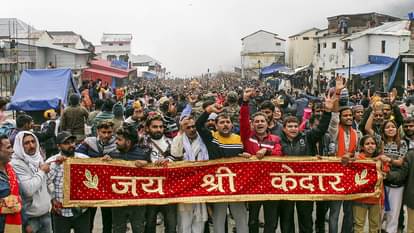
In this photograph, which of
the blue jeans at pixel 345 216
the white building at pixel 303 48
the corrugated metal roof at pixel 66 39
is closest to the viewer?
the blue jeans at pixel 345 216

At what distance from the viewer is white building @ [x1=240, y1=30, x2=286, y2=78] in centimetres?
8544

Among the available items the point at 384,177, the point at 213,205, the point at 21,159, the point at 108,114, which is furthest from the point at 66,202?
the point at 108,114

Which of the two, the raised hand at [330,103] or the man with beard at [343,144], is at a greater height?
the raised hand at [330,103]

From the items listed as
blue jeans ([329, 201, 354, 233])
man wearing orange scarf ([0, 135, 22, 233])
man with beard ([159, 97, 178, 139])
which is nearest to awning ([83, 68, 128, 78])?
man with beard ([159, 97, 178, 139])

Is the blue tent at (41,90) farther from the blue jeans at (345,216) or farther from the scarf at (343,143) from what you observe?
the blue jeans at (345,216)

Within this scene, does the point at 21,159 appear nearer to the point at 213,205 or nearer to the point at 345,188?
the point at 213,205

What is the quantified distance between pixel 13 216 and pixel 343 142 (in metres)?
4.25

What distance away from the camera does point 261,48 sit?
285ft

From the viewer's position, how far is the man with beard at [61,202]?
19.9 feet

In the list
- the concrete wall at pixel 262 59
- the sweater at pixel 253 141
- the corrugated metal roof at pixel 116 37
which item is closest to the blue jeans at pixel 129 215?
the sweater at pixel 253 141

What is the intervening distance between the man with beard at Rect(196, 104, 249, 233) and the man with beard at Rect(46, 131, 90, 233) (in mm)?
1606

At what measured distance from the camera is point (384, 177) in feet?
21.8

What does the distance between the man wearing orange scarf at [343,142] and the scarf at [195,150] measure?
1772mm

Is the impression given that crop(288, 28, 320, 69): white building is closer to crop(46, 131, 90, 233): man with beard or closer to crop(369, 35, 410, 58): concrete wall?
crop(369, 35, 410, 58): concrete wall
